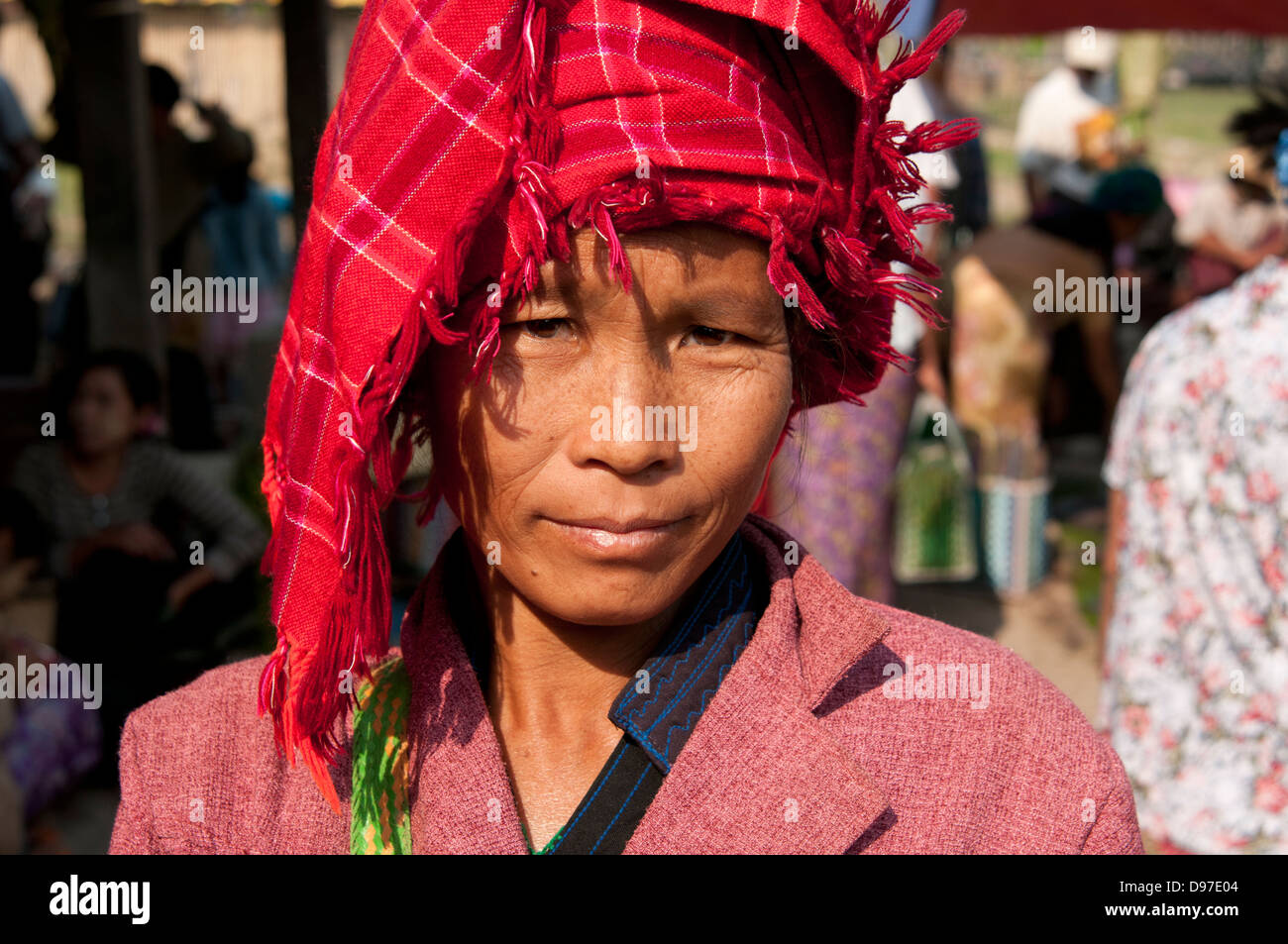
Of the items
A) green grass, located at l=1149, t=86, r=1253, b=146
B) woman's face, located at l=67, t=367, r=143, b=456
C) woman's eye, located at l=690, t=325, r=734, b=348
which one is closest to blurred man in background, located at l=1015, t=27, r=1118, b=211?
woman's face, located at l=67, t=367, r=143, b=456

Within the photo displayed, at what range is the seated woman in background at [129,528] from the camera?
4.29m

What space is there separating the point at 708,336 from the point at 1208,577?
273cm

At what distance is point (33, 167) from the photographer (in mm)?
7430

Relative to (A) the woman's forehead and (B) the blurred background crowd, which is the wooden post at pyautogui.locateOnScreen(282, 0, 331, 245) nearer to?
(B) the blurred background crowd

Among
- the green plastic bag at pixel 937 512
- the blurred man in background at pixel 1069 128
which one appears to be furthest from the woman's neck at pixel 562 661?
the blurred man in background at pixel 1069 128

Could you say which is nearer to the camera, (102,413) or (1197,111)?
(102,413)

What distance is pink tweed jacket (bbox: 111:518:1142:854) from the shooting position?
146 centimetres

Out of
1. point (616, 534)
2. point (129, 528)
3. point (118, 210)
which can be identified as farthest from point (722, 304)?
point (118, 210)

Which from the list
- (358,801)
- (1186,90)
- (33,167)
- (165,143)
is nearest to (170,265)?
(165,143)

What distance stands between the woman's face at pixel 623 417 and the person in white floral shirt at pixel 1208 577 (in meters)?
2.45

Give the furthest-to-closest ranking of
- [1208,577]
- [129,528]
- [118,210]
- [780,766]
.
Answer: [118,210] → [129,528] → [1208,577] → [780,766]

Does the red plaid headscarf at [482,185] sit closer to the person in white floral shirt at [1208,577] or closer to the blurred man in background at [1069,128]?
the person in white floral shirt at [1208,577]

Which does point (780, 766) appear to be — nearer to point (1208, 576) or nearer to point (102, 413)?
point (1208, 576)

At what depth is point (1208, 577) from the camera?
12.0 feet
